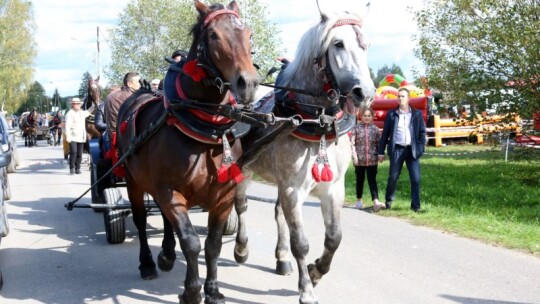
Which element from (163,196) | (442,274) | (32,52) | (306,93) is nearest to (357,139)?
(442,274)

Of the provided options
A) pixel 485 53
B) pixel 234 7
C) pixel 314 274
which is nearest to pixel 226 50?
pixel 234 7

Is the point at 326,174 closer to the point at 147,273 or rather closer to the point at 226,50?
the point at 226,50

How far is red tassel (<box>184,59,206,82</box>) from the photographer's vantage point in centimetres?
436

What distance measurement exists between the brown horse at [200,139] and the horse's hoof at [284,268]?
120 cm

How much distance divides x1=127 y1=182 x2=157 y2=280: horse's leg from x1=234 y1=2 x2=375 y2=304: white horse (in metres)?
1.46

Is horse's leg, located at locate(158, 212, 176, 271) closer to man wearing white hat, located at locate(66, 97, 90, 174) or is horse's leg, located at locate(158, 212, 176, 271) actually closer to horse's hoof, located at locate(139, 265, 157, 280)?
horse's hoof, located at locate(139, 265, 157, 280)

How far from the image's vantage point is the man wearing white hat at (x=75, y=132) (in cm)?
1587

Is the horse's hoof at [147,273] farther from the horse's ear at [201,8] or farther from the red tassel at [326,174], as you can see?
the horse's ear at [201,8]

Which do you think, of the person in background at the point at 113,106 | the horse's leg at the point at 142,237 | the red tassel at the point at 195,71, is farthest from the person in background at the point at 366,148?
the red tassel at the point at 195,71

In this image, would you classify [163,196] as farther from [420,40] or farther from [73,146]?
[73,146]

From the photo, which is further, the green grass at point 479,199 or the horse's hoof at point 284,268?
the green grass at point 479,199

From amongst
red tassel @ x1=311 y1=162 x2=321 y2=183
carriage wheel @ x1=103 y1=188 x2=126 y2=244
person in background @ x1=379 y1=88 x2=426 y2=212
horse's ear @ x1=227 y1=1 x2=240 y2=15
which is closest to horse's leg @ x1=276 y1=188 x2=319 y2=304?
red tassel @ x1=311 y1=162 x2=321 y2=183

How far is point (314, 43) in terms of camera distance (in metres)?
4.67

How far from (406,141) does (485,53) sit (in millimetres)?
4536
